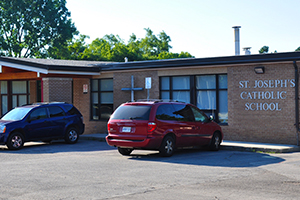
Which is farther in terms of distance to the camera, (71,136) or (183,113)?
(71,136)

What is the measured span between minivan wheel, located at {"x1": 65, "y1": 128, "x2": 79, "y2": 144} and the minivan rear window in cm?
482

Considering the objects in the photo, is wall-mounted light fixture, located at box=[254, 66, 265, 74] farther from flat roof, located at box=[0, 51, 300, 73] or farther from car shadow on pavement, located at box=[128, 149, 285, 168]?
car shadow on pavement, located at box=[128, 149, 285, 168]

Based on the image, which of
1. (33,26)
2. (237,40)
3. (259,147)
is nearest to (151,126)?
(259,147)

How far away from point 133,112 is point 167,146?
1.47 metres

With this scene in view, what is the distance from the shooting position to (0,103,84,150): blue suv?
52.8ft

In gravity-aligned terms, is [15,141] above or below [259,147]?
above

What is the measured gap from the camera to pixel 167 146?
533 inches

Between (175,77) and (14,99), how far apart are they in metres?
10.9

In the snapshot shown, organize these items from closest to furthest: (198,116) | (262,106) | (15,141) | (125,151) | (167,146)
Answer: (167,146), (125,151), (198,116), (15,141), (262,106)

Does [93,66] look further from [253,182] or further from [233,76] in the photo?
[253,182]

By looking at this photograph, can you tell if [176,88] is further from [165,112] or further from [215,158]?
[215,158]

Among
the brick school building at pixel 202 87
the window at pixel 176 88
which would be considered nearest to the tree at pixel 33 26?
the brick school building at pixel 202 87

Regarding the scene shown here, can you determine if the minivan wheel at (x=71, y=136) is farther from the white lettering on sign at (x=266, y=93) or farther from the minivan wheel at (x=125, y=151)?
the white lettering on sign at (x=266, y=93)

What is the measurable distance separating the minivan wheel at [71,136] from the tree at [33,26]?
33.0 meters
